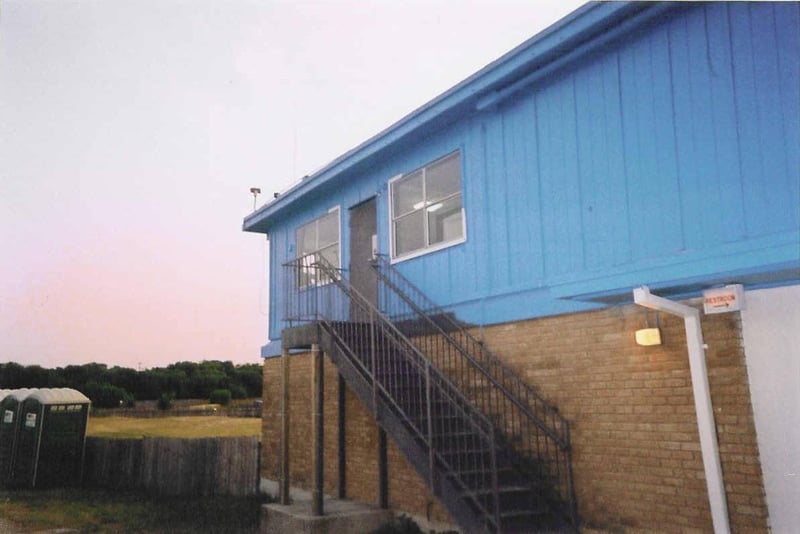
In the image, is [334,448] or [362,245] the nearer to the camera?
[334,448]

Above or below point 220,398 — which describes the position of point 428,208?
above

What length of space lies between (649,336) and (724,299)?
0.80m

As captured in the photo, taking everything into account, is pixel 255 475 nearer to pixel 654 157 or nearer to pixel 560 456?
pixel 560 456

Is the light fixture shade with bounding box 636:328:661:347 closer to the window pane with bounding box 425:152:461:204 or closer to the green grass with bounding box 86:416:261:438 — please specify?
the window pane with bounding box 425:152:461:204

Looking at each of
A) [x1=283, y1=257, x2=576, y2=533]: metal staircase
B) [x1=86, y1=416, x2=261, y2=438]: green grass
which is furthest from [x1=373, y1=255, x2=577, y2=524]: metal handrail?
[x1=86, y1=416, x2=261, y2=438]: green grass

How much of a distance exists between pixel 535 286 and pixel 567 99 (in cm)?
210

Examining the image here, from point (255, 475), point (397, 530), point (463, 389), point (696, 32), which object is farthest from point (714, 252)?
point (255, 475)

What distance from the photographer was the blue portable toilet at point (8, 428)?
1523cm

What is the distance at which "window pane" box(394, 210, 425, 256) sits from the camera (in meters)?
9.66

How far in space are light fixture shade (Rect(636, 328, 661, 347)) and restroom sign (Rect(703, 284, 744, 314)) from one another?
21.0 inches

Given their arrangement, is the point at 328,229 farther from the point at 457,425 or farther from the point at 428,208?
the point at 457,425

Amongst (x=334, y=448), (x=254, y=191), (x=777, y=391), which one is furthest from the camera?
(x=254, y=191)

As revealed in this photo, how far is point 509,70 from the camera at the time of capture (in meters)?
7.63

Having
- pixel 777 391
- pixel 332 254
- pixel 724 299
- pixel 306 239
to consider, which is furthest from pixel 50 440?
pixel 777 391
